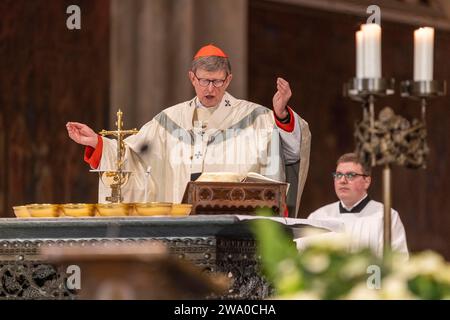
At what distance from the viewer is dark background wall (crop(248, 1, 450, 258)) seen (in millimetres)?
12734

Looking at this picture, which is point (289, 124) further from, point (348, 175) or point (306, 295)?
point (306, 295)

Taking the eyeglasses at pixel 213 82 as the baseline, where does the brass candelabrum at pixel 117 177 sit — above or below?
below

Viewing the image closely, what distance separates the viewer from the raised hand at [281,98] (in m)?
5.61

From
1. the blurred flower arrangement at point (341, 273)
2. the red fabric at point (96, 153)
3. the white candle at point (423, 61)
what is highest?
the white candle at point (423, 61)

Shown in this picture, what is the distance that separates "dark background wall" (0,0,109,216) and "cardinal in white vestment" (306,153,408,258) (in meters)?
2.81

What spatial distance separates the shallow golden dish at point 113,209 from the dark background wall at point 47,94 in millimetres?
4965

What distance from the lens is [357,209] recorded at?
27.6 ft

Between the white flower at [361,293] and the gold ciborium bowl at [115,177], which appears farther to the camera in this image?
the gold ciborium bowl at [115,177]

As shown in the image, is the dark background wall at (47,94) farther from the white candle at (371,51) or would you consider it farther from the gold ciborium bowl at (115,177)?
the white candle at (371,51)

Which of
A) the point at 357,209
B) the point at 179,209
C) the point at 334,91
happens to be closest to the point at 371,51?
the point at 179,209

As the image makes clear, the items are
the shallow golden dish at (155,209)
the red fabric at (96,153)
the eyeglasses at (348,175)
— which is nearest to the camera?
the shallow golden dish at (155,209)

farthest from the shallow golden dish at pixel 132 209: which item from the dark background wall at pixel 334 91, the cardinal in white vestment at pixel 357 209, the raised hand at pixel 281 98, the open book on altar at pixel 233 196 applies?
the dark background wall at pixel 334 91

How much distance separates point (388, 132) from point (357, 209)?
4.66 metres

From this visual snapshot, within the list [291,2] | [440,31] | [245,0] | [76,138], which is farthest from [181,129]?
[440,31]
